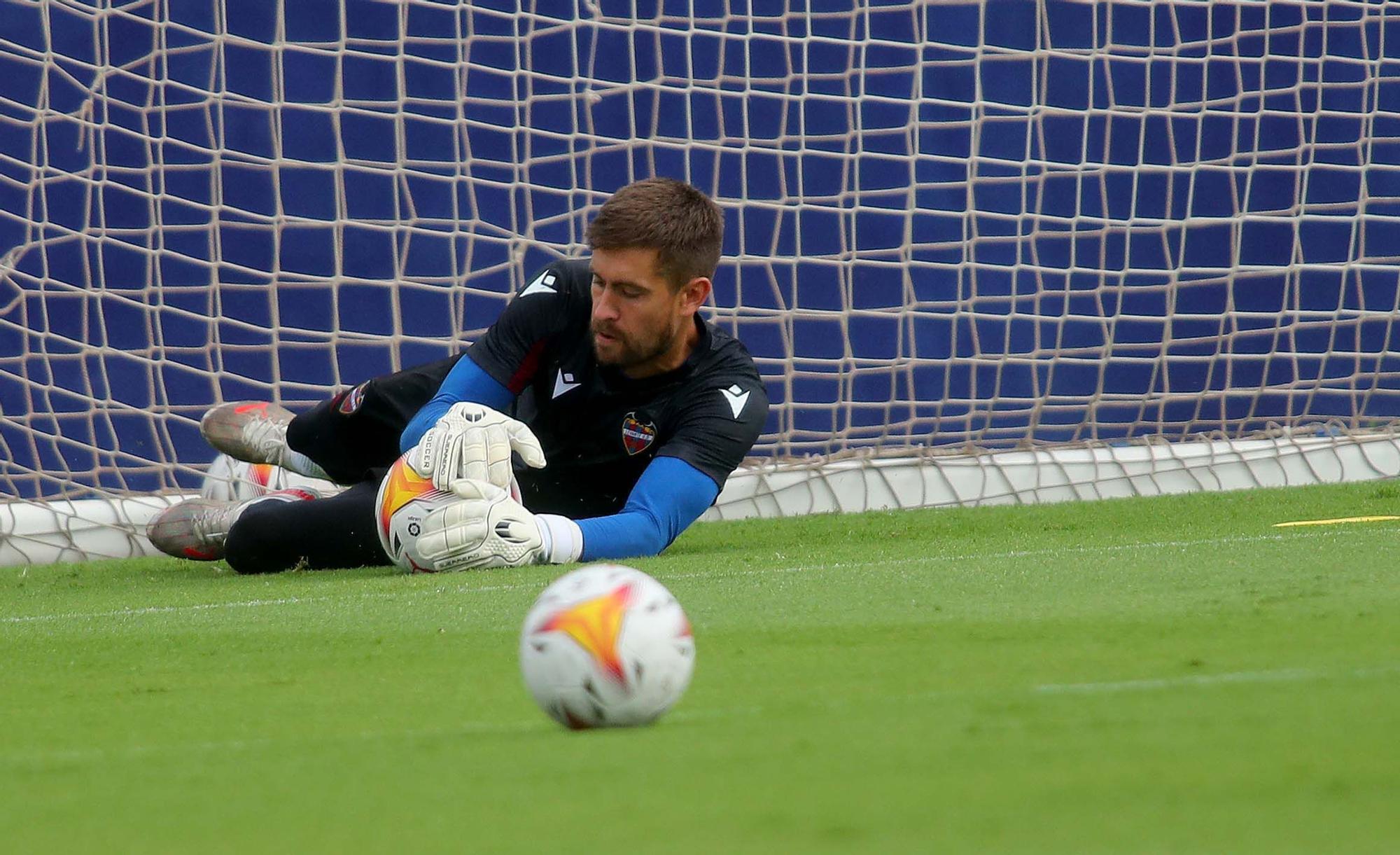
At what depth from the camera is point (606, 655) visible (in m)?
2.08

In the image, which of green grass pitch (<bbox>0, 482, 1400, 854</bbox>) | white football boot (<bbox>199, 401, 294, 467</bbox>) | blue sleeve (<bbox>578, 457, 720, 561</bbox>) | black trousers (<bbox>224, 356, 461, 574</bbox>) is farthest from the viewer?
white football boot (<bbox>199, 401, 294, 467</bbox>)

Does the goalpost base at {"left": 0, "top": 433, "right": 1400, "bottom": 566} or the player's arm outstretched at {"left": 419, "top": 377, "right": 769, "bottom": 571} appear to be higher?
the player's arm outstretched at {"left": 419, "top": 377, "right": 769, "bottom": 571}

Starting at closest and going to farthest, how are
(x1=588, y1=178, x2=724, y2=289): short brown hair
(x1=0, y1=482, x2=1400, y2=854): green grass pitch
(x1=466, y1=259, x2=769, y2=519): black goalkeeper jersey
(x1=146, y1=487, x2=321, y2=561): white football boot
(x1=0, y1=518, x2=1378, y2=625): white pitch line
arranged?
(x1=0, y1=482, x2=1400, y2=854): green grass pitch, (x1=0, y1=518, x2=1378, y2=625): white pitch line, (x1=588, y1=178, x2=724, y2=289): short brown hair, (x1=466, y1=259, x2=769, y2=519): black goalkeeper jersey, (x1=146, y1=487, x2=321, y2=561): white football boot

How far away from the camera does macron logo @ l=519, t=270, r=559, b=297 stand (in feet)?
15.5

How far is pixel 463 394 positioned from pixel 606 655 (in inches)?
106

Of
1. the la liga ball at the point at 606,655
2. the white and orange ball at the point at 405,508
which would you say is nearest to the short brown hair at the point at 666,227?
the white and orange ball at the point at 405,508

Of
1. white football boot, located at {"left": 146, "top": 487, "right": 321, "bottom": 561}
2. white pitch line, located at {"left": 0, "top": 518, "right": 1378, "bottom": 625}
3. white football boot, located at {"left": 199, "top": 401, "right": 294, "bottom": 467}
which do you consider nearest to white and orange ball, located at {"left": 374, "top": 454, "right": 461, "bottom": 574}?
white pitch line, located at {"left": 0, "top": 518, "right": 1378, "bottom": 625}

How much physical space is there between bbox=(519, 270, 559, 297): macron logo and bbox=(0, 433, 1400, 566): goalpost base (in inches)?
69.4

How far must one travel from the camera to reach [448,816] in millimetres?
1602

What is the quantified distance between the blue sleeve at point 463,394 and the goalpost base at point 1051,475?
1747 millimetres

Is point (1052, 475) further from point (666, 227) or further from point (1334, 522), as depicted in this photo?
point (666, 227)

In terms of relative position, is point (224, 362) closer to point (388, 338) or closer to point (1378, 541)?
point (388, 338)

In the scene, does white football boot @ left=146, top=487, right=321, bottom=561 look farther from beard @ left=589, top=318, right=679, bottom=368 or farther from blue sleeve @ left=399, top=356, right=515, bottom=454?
beard @ left=589, top=318, right=679, bottom=368

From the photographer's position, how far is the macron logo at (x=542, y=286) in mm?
4738
